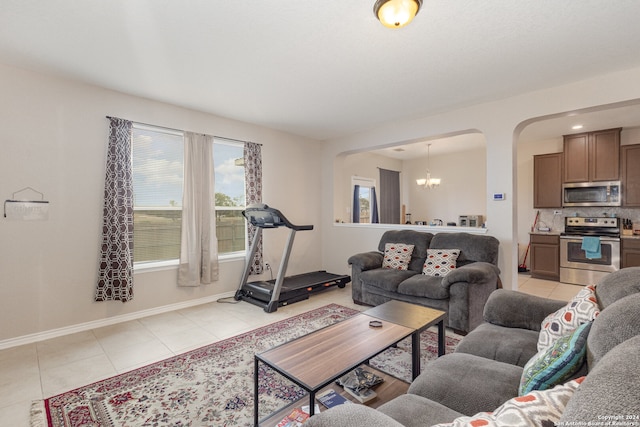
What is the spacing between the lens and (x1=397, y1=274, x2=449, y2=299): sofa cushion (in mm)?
3186

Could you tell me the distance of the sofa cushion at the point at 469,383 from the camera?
49.6 inches

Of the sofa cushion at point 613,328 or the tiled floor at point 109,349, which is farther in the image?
the tiled floor at point 109,349

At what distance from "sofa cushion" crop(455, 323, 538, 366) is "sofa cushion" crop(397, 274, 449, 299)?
1.15 metres

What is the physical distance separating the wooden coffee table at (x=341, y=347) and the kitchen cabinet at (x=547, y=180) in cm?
484

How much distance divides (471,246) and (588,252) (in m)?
2.99

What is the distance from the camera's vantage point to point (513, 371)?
4.79 ft

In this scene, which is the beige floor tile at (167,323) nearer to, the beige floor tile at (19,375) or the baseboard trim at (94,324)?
the baseboard trim at (94,324)

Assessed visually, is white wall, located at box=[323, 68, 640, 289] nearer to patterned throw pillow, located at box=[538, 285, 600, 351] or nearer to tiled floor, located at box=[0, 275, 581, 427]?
tiled floor, located at box=[0, 275, 581, 427]

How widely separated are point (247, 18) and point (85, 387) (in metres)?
3.01

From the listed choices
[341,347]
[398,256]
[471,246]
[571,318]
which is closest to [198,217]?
[398,256]

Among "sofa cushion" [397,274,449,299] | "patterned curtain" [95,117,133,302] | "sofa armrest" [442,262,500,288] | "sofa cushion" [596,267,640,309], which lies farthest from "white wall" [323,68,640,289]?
"patterned curtain" [95,117,133,302]

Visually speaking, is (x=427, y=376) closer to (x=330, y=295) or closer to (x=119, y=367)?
(x=119, y=367)

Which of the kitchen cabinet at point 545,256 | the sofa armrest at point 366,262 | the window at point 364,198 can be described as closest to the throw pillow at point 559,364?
the sofa armrest at point 366,262

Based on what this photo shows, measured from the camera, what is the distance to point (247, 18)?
2.17m
